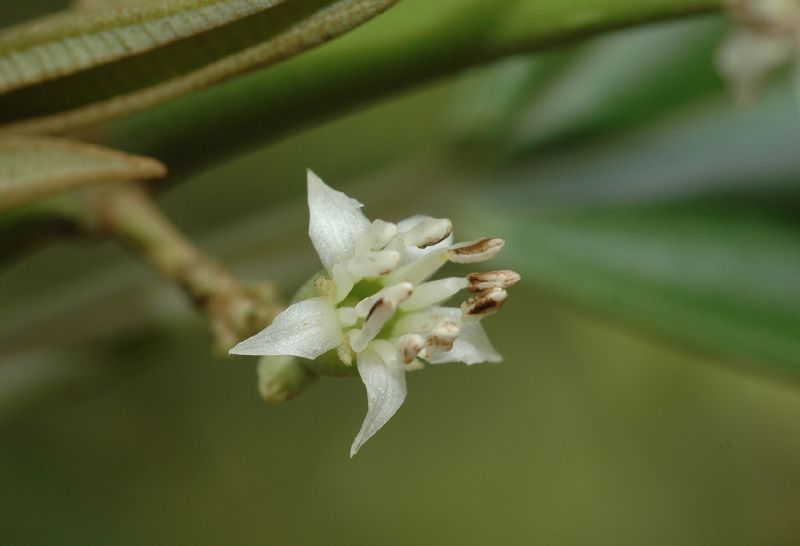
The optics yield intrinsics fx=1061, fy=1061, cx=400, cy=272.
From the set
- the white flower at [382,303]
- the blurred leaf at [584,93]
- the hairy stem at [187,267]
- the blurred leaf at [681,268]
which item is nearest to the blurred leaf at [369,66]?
the hairy stem at [187,267]

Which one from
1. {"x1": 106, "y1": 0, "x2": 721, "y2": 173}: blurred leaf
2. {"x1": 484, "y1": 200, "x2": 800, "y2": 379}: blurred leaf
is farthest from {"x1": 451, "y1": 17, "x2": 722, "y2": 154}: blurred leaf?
{"x1": 106, "y1": 0, "x2": 721, "y2": 173}: blurred leaf

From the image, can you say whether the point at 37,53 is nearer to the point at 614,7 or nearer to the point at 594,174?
the point at 614,7

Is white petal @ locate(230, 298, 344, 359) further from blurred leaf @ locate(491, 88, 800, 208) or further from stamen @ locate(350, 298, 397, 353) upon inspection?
blurred leaf @ locate(491, 88, 800, 208)

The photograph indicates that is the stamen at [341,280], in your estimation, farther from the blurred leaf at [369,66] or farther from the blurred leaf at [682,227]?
the blurred leaf at [682,227]

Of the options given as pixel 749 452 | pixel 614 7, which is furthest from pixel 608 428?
pixel 614 7

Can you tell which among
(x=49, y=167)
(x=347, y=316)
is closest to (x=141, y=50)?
(x=49, y=167)

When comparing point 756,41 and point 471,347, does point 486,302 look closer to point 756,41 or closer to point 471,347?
point 471,347
